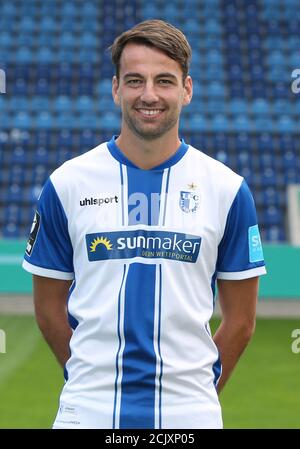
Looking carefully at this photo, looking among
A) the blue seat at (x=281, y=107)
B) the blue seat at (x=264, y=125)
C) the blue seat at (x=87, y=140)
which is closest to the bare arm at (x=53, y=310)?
the blue seat at (x=87, y=140)

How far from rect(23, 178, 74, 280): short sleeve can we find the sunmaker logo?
11cm

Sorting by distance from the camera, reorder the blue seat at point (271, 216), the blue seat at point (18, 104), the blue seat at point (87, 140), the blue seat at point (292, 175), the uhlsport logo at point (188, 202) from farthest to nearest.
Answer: the blue seat at point (18, 104)
the blue seat at point (87, 140)
the blue seat at point (292, 175)
the blue seat at point (271, 216)
the uhlsport logo at point (188, 202)

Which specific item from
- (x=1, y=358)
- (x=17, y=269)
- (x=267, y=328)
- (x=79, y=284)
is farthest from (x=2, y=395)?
(x=79, y=284)

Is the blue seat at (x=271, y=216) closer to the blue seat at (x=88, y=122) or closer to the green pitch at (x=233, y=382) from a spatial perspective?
the green pitch at (x=233, y=382)

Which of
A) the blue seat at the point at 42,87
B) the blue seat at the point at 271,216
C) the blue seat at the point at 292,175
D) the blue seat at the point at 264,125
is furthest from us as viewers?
the blue seat at the point at 42,87

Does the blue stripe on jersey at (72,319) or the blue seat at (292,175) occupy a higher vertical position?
the blue stripe on jersey at (72,319)

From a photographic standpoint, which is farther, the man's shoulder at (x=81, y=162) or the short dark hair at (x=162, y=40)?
the man's shoulder at (x=81, y=162)

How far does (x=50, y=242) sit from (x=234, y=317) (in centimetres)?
52

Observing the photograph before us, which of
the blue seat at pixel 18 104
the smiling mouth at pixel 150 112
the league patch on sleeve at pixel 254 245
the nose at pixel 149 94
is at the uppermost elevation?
the blue seat at pixel 18 104

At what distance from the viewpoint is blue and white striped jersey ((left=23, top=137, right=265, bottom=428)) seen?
182cm

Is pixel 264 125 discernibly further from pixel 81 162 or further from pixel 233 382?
pixel 81 162

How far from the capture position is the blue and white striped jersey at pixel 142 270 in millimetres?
1820
